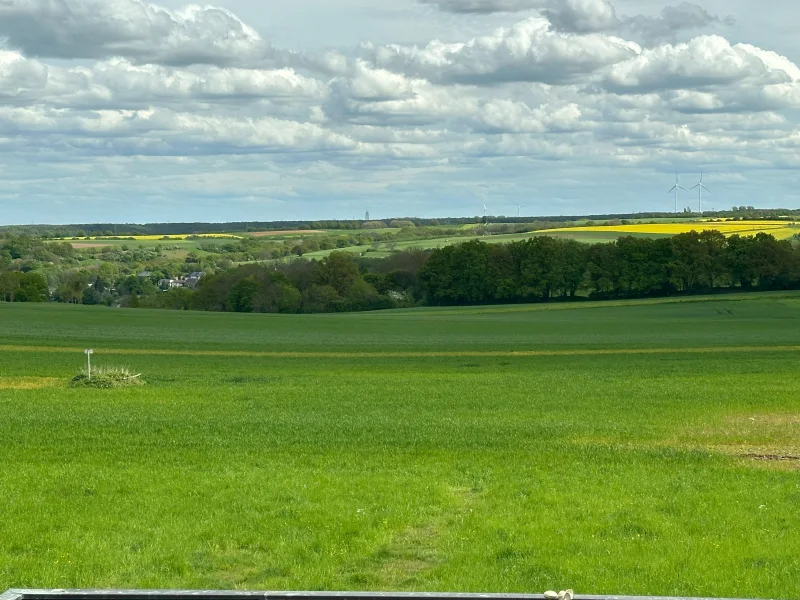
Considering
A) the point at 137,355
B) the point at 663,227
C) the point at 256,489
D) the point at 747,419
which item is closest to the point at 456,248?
the point at 663,227

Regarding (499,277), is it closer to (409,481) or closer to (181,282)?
(181,282)

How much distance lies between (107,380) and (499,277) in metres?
82.7

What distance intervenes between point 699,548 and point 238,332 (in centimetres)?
5989

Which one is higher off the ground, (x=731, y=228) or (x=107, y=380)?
(x=731, y=228)

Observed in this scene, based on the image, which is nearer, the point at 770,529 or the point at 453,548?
the point at 453,548

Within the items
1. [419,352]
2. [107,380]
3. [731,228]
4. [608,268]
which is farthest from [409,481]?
[731,228]

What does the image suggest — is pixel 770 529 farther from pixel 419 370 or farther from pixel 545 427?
pixel 419 370

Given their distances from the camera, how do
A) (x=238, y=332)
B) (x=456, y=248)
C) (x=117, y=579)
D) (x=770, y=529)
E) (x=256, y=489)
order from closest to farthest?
(x=117, y=579)
(x=770, y=529)
(x=256, y=489)
(x=238, y=332)
(x=456, y=248)

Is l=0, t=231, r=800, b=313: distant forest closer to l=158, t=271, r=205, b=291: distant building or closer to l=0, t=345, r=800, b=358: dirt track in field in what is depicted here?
l=158, t=271, r=205, b=291: distant building

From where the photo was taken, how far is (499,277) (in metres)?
112

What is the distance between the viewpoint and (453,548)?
36.0ft

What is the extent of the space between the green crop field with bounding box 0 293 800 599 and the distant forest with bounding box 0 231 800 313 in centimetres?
6920

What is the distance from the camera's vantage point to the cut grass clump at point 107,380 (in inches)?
1229

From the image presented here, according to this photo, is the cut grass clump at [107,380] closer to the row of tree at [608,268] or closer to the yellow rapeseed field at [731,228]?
the row of tree at [608,268]
